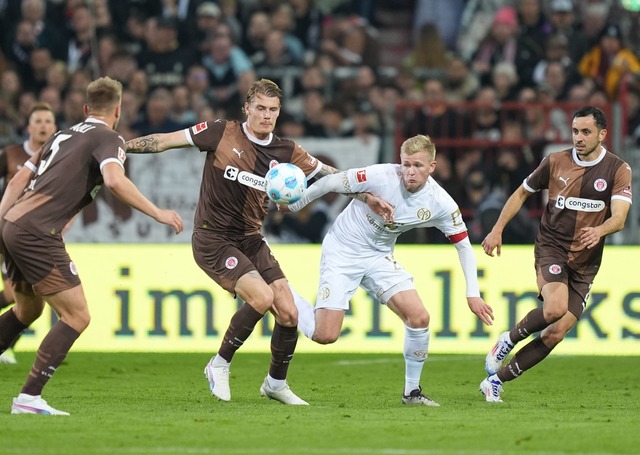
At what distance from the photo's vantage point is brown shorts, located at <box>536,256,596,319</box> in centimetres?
981

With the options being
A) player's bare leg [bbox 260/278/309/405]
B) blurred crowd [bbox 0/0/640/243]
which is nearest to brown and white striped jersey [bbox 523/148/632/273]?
player's bare leg [bbox 260/278/309/405]

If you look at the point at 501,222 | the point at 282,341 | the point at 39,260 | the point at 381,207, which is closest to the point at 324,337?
the point at 282,341

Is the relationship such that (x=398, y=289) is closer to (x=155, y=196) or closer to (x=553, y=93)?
(x=155, y=196)

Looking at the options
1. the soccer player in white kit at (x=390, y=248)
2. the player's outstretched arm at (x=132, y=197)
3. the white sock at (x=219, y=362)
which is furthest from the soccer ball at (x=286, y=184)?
the white sock at (x=219, y=362)

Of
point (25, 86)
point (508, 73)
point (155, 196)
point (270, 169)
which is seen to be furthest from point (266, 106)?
point (25, 86)

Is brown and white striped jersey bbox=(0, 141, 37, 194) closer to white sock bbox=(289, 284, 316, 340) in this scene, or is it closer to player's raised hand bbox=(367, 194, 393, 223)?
white sock bbox=(289, 284, 316, 340)

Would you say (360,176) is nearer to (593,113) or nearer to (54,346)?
(593,113)

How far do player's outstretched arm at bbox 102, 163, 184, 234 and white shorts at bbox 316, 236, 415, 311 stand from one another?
7.01 feet

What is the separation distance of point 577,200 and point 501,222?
64cm

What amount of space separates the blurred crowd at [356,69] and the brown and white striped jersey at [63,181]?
816 centimetres

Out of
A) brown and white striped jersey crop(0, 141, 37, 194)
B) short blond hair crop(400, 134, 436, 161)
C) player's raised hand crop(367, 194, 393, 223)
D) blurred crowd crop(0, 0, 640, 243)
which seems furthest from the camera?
blurred crowd crop(0, 0, 640, 243)

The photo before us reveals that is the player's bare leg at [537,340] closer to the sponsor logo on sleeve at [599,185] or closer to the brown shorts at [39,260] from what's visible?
the sponsor logo on sleeve at [599,185]

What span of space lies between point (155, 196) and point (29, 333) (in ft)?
9.64

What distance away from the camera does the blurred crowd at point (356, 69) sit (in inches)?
637
